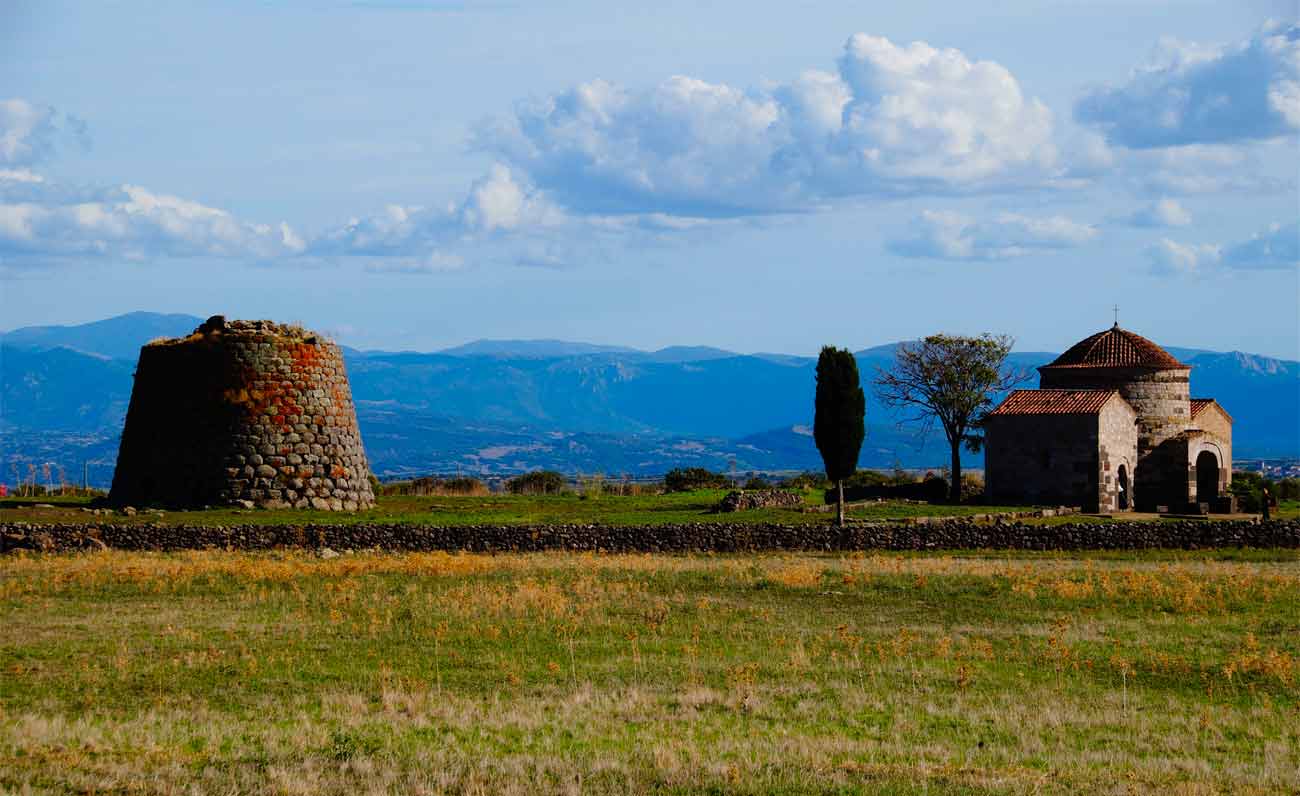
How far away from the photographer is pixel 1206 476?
6769 cm

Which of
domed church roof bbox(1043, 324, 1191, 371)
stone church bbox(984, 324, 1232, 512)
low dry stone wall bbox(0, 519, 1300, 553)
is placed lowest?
low dry stone wall bbox(0, 519, 1300, 553)

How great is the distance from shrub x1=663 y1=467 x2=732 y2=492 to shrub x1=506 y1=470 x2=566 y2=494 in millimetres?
5620

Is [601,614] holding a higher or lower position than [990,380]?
lower

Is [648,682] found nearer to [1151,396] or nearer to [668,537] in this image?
[668,537]

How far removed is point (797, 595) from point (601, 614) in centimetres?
543

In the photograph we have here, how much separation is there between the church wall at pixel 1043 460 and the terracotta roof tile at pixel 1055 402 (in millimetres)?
247

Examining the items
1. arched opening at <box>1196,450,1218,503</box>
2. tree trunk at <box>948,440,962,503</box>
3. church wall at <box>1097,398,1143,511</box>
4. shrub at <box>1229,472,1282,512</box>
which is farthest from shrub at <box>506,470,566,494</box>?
shrub at <box>1229,472,1282,512</box>

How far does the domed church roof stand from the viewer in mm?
67938

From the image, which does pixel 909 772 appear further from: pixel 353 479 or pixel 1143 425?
pixel 1143 425

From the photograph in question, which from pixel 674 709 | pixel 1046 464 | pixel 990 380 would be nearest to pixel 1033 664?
pixel 674 709

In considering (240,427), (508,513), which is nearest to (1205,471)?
(508,513)

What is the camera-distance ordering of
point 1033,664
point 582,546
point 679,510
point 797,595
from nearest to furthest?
1. point 1033,664
2. point 797,595
3. point 582,546
4. point 679,510

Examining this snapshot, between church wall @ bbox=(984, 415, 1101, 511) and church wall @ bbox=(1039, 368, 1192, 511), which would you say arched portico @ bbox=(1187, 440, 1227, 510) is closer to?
church wall @ bbox=(1039, 368, 1192, 511)

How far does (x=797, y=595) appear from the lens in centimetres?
3002
